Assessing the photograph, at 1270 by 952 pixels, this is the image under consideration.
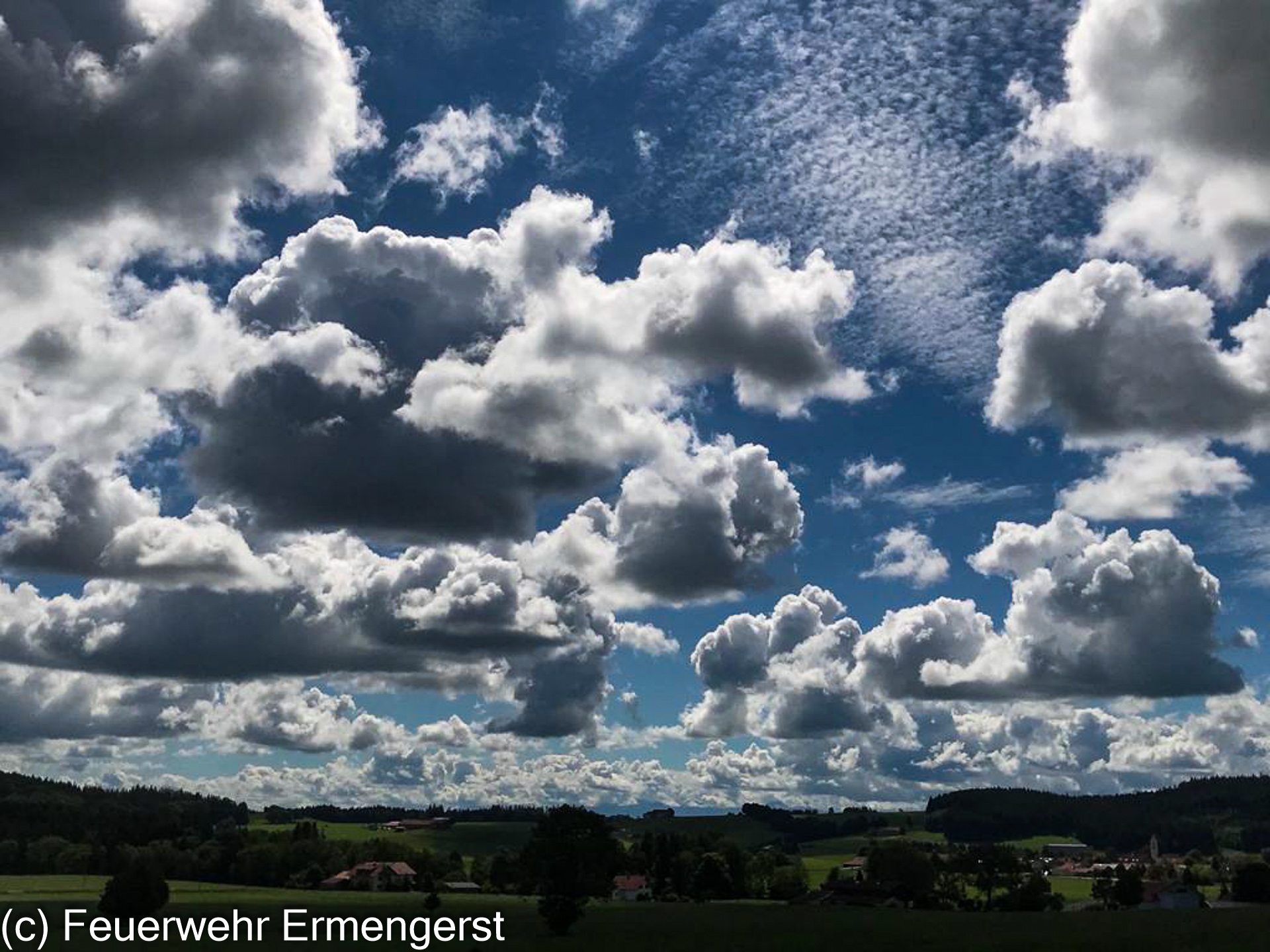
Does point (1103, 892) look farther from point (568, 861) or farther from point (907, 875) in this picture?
point (568, 861)

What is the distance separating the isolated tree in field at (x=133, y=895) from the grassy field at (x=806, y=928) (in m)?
6.76

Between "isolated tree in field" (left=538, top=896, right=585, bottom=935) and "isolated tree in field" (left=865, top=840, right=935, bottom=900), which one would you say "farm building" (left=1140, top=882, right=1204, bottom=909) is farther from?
"isolated tree in field" (left=538, top=896, right=585, bottom=935)

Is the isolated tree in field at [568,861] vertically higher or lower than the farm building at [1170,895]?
higher

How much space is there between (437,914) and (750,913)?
34.5 metres

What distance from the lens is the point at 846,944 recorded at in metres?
96.1

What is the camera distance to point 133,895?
109 m

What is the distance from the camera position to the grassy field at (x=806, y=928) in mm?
87312

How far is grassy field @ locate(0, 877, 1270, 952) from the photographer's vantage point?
8731 cm

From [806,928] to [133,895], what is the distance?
199ft

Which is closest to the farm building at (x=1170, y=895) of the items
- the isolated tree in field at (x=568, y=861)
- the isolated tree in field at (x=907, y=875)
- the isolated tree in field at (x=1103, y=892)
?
the isolated tree in field at (x=1103, y=892)

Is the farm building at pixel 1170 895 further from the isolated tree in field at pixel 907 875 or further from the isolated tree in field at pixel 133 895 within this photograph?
the isolated tree in field at pixel 133 895

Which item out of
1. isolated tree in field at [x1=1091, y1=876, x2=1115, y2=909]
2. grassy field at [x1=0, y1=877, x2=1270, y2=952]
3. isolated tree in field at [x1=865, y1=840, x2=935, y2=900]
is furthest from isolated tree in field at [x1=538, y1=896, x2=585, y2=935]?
isolated tree in field at [x1=1091, y1=876, x2=1115, y2=909]

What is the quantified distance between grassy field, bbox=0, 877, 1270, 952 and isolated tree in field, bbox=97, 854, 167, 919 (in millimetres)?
6764

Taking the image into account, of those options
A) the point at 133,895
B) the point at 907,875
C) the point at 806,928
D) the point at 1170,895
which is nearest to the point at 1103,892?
the point at 1170,895
